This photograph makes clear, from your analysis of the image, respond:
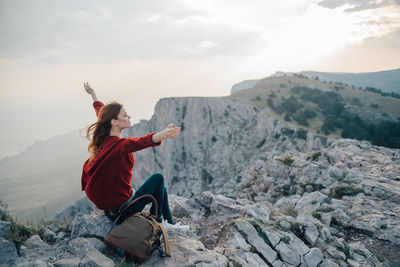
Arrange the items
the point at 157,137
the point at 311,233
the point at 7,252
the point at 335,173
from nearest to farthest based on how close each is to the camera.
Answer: the point at 157,137 < the point at 7,252 < the point at 311,233 < the point at 335,173

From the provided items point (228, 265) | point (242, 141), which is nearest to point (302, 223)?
point (228, 265)

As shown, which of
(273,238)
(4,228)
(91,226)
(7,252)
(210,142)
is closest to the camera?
(7,252)

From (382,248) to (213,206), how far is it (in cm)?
568

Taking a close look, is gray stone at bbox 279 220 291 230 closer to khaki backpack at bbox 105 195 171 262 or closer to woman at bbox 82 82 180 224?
khaki backpack at bbox 105 195 171 262

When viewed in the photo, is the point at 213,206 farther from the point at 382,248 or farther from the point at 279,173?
the point at 279,173

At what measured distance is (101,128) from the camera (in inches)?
162

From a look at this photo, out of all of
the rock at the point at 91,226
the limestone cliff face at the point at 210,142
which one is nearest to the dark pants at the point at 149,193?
the rock at the point at 91,226

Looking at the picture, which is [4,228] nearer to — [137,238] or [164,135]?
[137,238]

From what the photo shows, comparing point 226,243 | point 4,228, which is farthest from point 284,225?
point 4,228

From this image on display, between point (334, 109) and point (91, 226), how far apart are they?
2600 inches

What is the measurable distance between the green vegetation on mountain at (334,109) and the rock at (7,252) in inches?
1852

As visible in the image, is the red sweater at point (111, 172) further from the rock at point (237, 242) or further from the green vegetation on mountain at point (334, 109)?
the green vegetation on mountain at point (334, 109)

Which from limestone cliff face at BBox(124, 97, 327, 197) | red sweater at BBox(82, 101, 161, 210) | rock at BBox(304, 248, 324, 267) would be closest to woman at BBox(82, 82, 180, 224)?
red sweater at BBox(82, 101, 161, 210)

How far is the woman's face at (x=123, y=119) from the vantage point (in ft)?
13.7
